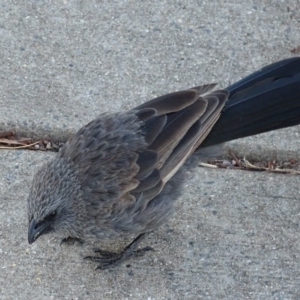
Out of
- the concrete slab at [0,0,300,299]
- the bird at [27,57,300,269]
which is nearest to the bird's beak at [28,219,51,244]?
the bird at [27,57,300,269]

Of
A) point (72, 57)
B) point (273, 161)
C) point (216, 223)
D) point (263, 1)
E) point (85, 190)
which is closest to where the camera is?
point (85, 190)

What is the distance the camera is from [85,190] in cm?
468

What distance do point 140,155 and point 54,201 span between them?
0.59 metres

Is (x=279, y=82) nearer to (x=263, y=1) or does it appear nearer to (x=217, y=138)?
(x=217, y=138)

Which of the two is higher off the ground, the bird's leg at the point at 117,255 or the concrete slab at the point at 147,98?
the concrete slab at the point at 147,98

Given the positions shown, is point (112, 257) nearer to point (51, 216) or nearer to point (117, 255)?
point (117, 255)

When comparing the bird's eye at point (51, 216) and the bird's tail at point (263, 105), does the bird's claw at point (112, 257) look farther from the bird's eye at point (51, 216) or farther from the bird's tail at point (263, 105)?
the bird's tail at point (263, 105)

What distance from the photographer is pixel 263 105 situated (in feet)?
15.6

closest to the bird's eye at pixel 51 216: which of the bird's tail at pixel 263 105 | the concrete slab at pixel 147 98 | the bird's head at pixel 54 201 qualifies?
the bird's head at pixel 54 201

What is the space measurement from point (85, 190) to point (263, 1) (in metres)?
2.67

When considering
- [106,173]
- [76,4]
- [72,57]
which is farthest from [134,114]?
[76,4]

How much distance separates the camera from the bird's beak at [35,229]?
4.57 meters

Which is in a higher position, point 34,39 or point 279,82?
point 279,82

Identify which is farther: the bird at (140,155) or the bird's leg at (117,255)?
the bird's leg at (117,255)
